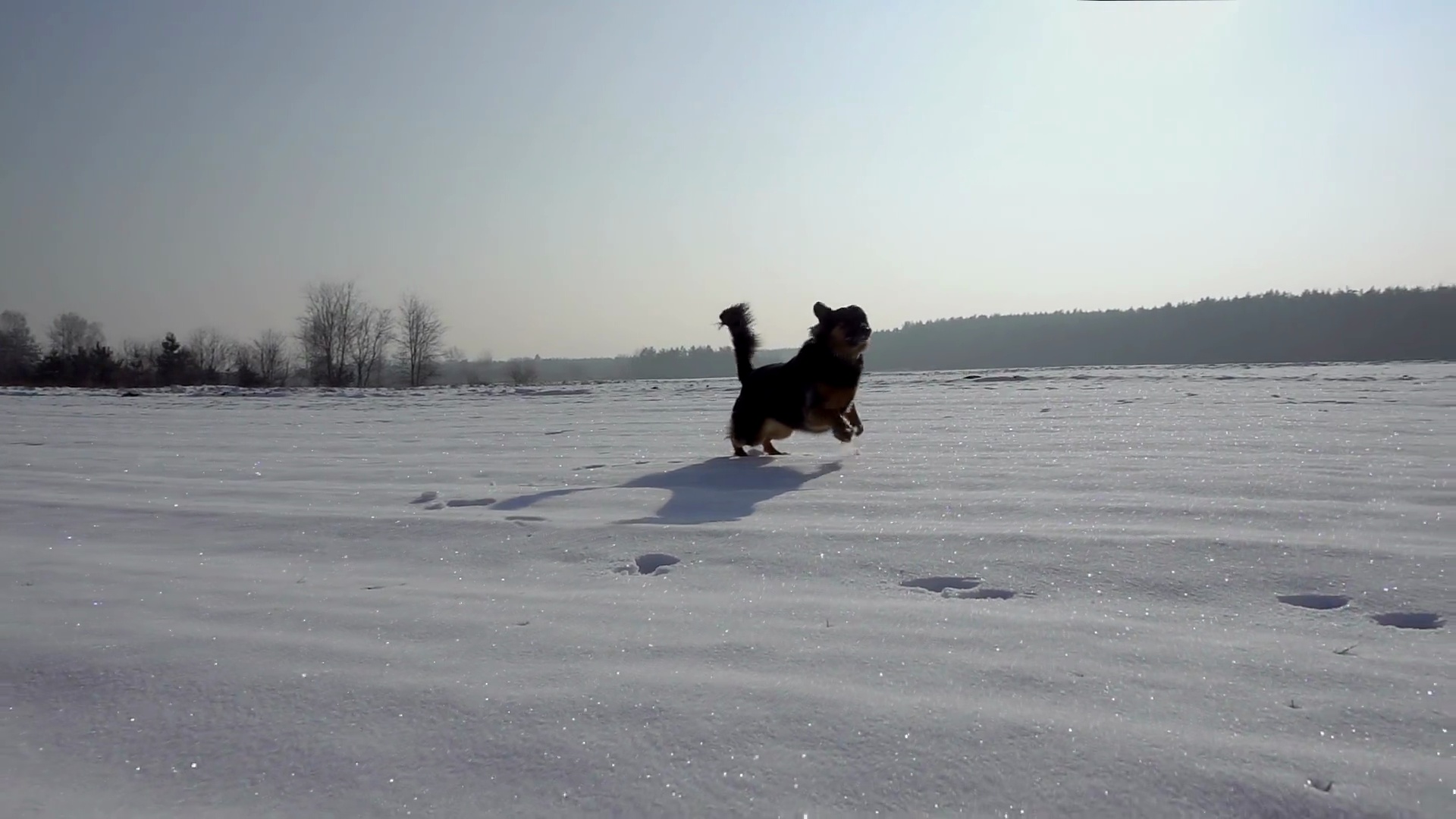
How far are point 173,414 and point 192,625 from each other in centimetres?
917

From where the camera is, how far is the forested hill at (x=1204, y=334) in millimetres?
38750

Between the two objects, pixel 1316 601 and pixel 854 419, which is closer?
pixel 1316 601

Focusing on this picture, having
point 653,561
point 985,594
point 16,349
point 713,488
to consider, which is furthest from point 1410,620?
point 16,349

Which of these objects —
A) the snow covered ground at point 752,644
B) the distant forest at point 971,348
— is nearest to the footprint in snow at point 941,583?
the snow covered ground at point 752,644

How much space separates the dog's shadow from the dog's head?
94cm

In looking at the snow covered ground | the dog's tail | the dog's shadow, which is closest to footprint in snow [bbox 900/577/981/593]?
the snow covered ground

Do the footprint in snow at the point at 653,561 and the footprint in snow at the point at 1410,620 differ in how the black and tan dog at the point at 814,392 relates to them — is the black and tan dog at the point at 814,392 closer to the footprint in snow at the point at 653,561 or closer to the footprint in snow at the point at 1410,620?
the footprint in snow at the point at 653,561

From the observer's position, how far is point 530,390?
15.2 m

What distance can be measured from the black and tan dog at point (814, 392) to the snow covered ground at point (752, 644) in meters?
1.27

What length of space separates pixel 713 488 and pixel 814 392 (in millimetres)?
1643

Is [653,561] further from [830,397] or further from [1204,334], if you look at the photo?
[1204,334]

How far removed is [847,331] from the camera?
16.8ft

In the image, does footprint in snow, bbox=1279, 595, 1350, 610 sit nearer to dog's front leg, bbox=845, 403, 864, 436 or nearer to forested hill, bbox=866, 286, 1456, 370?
dog's front leg, bbox=845, 403, 864, 436

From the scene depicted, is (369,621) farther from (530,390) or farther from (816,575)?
(530,390)
